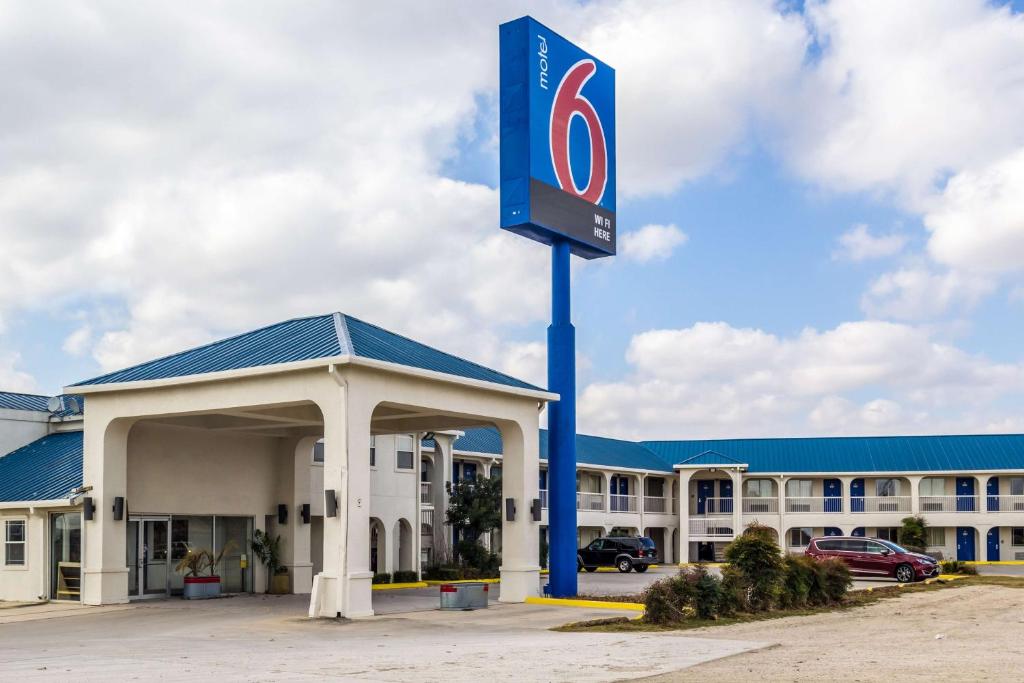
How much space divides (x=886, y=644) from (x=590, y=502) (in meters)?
36.5

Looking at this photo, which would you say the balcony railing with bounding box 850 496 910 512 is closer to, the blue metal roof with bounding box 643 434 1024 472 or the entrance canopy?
the blue metal roof with bounding box 643 434 1024 472

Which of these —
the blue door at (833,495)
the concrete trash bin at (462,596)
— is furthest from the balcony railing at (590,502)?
the concrete trash bin at (462,596)

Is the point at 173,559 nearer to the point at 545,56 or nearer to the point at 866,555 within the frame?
the point at 545,56

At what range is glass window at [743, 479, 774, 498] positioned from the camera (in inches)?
2387

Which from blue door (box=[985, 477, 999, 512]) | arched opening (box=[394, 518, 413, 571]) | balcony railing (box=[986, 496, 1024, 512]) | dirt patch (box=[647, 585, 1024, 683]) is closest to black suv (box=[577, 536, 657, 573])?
arched opening (box=[394, 518, 413, 571])

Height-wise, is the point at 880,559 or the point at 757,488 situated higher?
the point at 757,488

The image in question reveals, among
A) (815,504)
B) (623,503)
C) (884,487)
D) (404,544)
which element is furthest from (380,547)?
(884,487)

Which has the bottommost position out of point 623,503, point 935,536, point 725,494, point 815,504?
point 935,536

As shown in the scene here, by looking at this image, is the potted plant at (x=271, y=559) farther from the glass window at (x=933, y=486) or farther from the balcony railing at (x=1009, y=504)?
the balcony railing at (x=1009, y=504)

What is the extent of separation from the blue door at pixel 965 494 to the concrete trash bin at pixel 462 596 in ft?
124

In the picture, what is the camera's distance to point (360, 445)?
2342 centimetres

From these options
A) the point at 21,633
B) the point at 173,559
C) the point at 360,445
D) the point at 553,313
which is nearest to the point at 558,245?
the point at 553,313

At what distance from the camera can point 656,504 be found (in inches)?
2404

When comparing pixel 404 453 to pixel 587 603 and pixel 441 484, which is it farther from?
pixel 587 603
